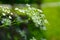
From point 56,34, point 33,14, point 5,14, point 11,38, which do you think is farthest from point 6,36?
point 56,34

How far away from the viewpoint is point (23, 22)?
2799 millimetres

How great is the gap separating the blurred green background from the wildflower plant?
1.30m

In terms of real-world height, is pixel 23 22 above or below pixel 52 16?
below

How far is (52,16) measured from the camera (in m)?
4.82

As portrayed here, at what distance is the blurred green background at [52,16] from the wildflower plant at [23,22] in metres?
1.30

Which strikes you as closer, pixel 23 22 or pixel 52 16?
pixel 23 22

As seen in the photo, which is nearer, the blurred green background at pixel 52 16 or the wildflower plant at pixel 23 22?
the wildflower plant at pixel 23 22

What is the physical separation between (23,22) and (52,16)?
2104mm

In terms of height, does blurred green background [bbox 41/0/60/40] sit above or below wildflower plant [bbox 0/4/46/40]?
above

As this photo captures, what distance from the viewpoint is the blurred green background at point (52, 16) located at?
4322mm

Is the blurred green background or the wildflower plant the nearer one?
the wildflower plant

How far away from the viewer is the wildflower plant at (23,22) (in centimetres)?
264

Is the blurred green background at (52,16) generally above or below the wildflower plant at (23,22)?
above

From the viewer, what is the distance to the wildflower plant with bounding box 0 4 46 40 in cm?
264
